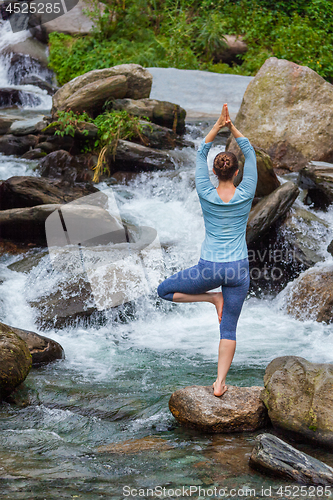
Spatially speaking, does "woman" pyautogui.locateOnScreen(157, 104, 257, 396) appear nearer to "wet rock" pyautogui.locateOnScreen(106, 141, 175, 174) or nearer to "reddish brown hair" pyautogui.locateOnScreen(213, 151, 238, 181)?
"reddish brown hair" pyautogui.locateOnScreen(213, 151, 238, 181)

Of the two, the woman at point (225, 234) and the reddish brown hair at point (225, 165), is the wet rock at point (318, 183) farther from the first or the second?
the reddish brown hair at point (225, 165)

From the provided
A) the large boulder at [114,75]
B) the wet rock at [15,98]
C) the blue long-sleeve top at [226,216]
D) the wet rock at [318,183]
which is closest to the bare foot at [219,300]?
the blue long-sleeve top at [226,216]

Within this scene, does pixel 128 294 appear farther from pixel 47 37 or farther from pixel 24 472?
pixel 47 37

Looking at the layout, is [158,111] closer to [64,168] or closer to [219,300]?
[64,168]

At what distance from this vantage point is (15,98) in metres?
14.2

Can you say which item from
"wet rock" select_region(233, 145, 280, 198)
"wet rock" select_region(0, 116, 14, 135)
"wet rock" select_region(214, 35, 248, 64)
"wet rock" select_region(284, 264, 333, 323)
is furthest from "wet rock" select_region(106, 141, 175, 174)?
"wet rock" select_region(214, 35, 248, 64)

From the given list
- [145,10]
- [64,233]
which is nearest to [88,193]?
[64,233]

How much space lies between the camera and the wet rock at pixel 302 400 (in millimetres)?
3328

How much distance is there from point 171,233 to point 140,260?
1340mm

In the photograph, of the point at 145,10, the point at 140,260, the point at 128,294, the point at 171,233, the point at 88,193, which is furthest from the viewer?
the point at 145,10

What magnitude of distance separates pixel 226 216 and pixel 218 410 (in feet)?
4.83

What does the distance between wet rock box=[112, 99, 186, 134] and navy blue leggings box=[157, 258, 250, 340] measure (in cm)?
819

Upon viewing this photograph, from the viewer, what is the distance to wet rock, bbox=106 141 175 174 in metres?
10.0

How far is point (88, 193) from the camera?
9039 mm
